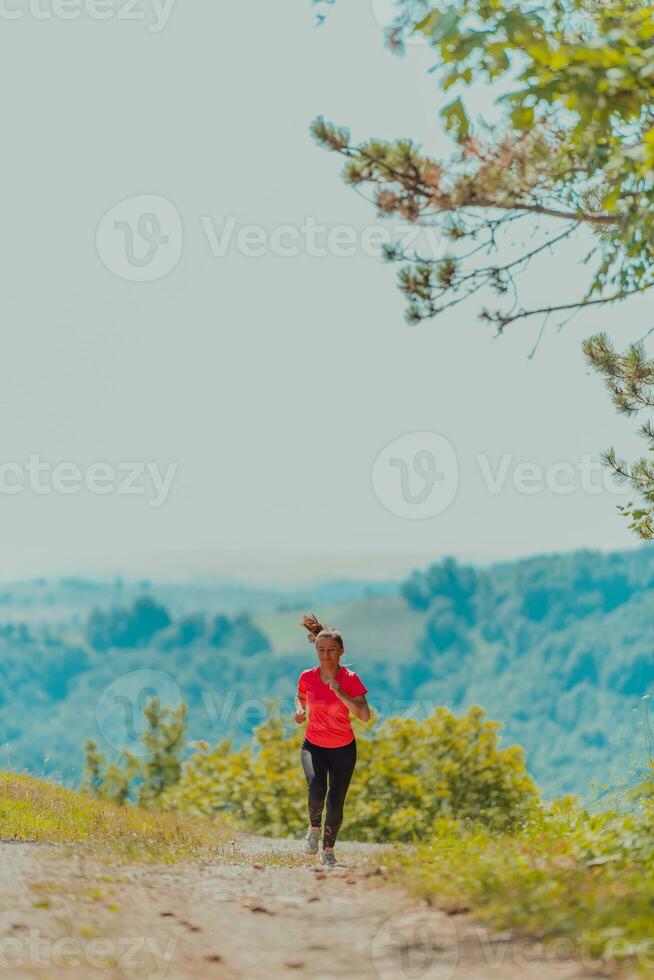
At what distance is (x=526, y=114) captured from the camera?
6277mm

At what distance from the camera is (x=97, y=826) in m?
10.8

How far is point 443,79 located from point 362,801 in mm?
12318

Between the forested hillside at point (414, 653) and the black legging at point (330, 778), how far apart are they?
109m

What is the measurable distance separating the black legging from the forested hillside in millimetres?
109009

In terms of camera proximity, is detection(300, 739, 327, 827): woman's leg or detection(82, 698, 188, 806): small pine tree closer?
detection(300, 739, 327, 827): woman's leg

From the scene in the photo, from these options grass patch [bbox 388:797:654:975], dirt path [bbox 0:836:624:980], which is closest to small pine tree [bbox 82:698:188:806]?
dirt path [bbox 0:836:624:980]

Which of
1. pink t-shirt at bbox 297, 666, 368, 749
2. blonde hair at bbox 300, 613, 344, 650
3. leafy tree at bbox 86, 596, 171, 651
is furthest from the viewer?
leafy tree at bbox 86, 596, 171, 651

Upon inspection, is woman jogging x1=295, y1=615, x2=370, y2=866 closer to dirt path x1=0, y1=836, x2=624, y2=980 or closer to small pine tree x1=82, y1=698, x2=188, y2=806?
dirt path x1=0, y1=836, x2=624, y2=980

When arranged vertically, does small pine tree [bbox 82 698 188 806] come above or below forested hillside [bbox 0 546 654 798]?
above

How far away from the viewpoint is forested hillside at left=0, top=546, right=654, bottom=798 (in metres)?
131

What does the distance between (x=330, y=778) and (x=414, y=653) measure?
148 meters

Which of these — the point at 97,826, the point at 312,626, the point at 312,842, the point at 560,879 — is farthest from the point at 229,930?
the point at 97,826

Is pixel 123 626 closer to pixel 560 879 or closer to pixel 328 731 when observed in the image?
pixel 328 731

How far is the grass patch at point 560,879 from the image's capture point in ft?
17.7
